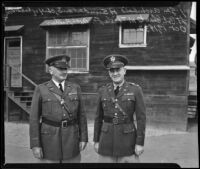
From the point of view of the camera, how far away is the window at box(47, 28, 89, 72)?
2.65m

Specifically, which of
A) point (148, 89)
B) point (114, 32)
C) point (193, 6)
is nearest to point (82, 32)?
point (114, 32)

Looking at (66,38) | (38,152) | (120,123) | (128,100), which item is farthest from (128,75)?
(38,152)

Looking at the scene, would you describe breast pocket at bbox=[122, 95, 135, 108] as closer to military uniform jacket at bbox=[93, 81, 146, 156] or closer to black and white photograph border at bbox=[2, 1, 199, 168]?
military uniform jacket at bbox=[93, 81, 146, 156]

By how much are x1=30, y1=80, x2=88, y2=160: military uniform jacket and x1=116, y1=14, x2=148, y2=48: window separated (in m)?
0.90

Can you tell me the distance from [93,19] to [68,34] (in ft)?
1.19

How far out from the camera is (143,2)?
247 cm

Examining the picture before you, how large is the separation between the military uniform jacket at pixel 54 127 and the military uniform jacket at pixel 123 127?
207 millimetres

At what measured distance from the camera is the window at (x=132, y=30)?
2.60 meters

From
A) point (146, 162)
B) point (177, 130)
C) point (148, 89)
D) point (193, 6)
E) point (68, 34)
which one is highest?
point (193, 6)

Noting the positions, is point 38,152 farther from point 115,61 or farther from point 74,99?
point 115,61

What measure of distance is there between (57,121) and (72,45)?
917 mm

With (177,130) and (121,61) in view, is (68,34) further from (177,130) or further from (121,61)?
(177,130)

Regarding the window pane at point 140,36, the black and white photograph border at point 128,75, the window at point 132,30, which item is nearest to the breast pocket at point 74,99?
the black and white photograph border at point 128,75

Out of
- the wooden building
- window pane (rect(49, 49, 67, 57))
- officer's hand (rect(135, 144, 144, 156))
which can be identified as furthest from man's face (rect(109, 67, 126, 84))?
officer's hand (rect(135, 144, 144, 156))
